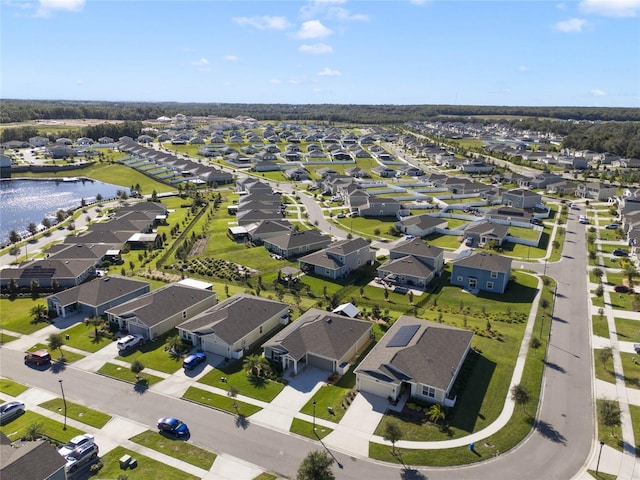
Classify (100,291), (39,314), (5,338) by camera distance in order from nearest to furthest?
1. (5,338)
2. (39,314)
3. (100,291)

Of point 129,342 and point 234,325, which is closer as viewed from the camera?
point 234,325

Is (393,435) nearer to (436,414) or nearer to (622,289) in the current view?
(436,414)

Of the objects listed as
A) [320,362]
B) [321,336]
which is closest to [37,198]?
[321,336]

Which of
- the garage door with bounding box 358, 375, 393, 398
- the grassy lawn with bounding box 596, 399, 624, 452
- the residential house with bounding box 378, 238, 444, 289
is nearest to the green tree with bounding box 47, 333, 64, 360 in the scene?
the garage door with bounding box 358, 375, 393, 398

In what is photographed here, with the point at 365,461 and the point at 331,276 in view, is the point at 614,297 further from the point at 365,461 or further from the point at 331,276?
the point at 365,461

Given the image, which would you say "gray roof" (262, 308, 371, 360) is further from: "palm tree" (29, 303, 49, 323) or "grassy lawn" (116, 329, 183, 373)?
"palm tree" (29, 303, 49, 323)

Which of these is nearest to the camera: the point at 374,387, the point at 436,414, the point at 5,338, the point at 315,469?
the point at 315,469

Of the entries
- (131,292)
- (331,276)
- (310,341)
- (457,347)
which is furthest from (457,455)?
(131,292)
